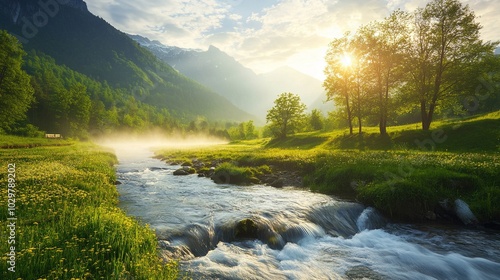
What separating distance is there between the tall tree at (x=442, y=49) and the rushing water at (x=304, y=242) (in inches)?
1304

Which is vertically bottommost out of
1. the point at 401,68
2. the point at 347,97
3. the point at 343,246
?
the point at 343,246

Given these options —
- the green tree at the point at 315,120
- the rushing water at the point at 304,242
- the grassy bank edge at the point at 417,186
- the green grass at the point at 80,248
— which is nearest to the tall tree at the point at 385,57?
the grassy bank edge at the point at 417,186

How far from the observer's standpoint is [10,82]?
A: 41094 mm

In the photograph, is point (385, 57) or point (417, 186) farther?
point (385, 57)

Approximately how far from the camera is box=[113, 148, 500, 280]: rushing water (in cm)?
897

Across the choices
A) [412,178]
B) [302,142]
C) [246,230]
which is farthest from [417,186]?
[302,142]

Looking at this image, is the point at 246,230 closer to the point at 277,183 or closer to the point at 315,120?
the point at 277,183

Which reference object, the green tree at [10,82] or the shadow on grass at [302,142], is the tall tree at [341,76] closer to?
A: the shadow on grass at [302,142]

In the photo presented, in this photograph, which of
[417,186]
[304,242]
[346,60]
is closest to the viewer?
[304,242]

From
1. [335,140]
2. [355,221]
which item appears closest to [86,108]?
[335,140]

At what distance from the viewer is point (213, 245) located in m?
10.4

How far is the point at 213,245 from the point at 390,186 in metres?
11.6

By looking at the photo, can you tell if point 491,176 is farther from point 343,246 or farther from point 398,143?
point 398,143

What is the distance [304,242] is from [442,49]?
136 feet
